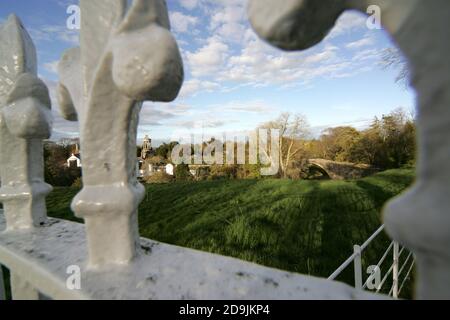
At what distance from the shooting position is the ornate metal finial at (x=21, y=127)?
1007 millimetres

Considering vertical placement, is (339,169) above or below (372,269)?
above

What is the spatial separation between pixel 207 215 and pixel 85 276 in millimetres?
5353

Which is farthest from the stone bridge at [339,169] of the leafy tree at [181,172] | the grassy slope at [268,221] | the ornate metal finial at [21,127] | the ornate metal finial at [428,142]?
the ornate metal finial at [428,142]

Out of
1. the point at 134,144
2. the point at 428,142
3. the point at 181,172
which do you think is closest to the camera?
the point at 428,142

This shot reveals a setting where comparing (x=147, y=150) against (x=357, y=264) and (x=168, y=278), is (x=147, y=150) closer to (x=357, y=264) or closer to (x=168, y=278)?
(x=357, y=264)

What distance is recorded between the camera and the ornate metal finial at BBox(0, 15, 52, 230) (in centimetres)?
101

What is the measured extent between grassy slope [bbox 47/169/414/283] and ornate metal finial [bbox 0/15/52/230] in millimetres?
3322

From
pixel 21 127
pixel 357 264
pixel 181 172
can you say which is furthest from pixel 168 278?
pixel 181 172

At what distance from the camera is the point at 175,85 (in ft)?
1.92

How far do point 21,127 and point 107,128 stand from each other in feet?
1.58

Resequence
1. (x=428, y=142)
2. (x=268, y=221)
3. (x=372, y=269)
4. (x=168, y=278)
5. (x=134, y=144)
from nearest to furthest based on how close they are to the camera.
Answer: (x=428, y=142) < (x=168, y=278) < (x=134, y=144) < (x=372, y=269) < (x=268, y=221)

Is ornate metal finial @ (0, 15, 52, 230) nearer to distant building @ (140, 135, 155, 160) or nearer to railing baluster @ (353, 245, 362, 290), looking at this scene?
railing baluster @ (353, 245, 362, 290)

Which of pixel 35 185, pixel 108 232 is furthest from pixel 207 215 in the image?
pixel 108 232

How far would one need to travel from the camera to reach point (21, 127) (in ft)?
3.27
